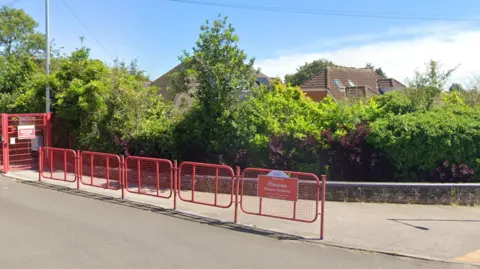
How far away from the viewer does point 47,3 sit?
48.6 ft

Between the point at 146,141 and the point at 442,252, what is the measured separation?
339 inches

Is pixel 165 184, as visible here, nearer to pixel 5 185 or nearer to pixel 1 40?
pixel 5 185

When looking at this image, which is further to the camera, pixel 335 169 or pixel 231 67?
pixel 231 67

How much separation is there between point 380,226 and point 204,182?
13.6 feet

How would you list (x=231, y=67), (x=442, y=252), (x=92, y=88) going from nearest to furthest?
(x=442, y=252) < (x=231, y=67) < (x=92, y=88)

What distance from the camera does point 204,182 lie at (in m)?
9.80

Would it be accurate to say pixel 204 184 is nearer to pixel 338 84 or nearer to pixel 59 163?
pixel 59 163

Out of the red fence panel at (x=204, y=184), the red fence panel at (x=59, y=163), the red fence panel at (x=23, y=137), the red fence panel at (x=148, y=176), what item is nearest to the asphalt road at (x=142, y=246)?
the red fence panel at (x=148, y=176)

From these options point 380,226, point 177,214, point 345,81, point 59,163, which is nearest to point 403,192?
point 380,226

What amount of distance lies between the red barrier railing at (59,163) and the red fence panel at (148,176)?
2.13 meters

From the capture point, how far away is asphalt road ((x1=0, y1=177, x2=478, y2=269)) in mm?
5562

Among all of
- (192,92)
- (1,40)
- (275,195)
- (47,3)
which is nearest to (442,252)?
(275,195)

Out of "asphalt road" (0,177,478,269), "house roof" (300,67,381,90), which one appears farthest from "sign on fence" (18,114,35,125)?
"house roof" (300,67,381,90)

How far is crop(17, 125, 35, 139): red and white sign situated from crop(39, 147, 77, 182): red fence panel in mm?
1575
